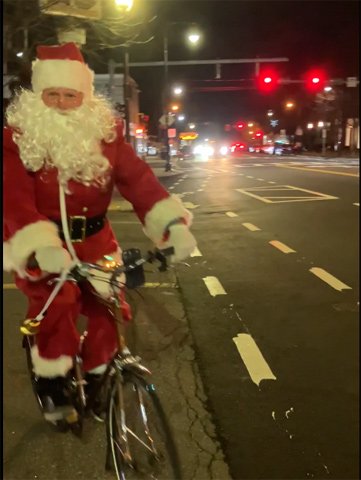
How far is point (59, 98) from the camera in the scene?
2736 mm

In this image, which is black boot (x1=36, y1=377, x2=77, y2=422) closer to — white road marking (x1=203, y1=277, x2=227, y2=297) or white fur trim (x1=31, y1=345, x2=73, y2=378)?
white fur trim (x1=31, y1=345, x2=73, y2=378)

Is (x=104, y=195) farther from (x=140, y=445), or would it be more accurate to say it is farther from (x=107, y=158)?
(x=140, y=445)

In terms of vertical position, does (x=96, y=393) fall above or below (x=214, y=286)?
above

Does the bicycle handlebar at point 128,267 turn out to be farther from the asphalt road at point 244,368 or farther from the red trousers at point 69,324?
the asphalt road at point 244,368

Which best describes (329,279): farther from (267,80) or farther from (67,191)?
(267,80)

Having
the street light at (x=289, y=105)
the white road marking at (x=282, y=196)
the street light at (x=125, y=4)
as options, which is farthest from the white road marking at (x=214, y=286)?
the street light at (x=289, y=105)

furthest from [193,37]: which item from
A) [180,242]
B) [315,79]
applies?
[180,242]

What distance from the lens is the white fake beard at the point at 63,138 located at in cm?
261

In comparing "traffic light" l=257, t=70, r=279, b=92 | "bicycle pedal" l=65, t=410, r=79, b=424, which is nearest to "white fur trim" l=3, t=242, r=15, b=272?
"bicycle pedal" l=65, t=410, r=79, b=424

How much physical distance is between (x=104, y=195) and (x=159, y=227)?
332 mm

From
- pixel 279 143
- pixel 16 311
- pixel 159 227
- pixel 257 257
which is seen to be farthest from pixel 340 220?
pixel 279 143

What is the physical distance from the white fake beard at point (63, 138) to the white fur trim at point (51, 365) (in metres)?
0.89

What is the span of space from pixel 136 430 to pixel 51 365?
1.79 feet

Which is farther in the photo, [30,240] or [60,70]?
[60,70]
